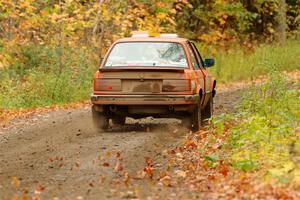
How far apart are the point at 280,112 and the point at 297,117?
1.20 ft

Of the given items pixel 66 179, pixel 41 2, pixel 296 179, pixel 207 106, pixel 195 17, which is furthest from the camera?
pixel 195 17

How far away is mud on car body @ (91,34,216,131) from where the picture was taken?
520 inches

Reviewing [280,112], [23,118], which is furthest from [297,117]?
[23,118]

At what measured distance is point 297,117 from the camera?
1261 cm

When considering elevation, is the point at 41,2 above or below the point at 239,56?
above

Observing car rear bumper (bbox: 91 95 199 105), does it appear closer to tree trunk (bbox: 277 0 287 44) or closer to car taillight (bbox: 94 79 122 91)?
car taillight (bbox: 94 79 122 91)

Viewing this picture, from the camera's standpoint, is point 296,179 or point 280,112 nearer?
point 296,179

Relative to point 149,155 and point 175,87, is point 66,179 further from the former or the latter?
point 175,87

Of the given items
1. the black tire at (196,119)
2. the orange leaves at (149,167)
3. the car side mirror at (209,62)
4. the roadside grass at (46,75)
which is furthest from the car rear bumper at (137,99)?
the roadside grass at (46,75)

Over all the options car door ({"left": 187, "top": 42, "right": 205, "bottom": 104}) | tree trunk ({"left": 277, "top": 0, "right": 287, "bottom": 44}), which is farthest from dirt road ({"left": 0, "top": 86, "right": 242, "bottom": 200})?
tree trunk ({"left": 277, "top": 0, "right": 287, "bottom": 44})

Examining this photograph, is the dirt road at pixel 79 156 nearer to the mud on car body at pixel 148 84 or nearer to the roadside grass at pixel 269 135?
the mud on car body at pixel 148 84

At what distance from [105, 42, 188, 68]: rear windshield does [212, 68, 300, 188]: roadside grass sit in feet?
4.85

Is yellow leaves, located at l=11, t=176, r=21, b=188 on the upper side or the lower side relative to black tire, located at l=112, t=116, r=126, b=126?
upper

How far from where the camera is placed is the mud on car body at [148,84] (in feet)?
43.4
